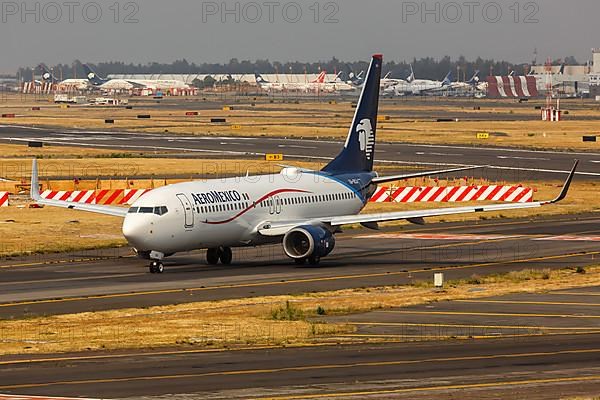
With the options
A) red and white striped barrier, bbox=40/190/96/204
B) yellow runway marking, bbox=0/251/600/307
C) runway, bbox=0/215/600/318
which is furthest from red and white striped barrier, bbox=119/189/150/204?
yellow runway marking, bbox=0/251/600/307

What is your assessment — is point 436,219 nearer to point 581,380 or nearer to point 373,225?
point 373,225

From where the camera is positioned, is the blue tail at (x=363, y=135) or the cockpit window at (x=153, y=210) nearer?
the cockpit window at (x=153, y=210)

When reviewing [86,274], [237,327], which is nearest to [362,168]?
[86,274]

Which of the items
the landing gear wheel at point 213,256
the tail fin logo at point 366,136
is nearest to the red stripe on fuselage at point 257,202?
the landing gear wheel at point 213,256

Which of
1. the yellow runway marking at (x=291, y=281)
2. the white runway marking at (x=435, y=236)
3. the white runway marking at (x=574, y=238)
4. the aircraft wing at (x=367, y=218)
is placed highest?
the aircraft wing at (x=367, y=218)

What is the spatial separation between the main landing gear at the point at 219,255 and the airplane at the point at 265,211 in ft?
0.17

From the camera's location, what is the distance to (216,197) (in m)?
64.6

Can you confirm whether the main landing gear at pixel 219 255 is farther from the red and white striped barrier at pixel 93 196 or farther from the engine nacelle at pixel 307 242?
the red and white striped barrier at pixel 93 196

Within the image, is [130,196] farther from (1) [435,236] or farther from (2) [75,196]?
(1) [435,236]

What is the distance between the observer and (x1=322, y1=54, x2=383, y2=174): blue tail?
7388 cm

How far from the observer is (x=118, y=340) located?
44.6 meters

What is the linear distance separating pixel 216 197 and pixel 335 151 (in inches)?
3572

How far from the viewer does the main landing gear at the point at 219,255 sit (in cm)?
6806

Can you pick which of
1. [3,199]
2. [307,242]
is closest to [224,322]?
[307,242]
